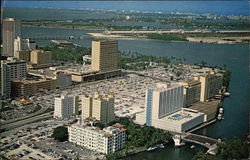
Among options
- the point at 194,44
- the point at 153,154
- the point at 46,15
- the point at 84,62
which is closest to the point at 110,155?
the point at 153,154

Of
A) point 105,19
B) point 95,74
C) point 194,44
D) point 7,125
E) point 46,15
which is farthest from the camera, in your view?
point 105,19

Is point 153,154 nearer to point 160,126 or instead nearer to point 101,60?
point 160,126

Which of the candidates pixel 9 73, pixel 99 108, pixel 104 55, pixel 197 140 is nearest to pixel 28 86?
pixel 9 73

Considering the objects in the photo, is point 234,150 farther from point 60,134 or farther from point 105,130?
point 60,134

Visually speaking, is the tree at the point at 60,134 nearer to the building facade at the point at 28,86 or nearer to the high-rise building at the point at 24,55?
the building facade at the point at 28,86

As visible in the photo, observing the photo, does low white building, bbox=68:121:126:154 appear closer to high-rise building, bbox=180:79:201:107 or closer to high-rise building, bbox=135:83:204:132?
high-rise building, bbox=135:83:204:132

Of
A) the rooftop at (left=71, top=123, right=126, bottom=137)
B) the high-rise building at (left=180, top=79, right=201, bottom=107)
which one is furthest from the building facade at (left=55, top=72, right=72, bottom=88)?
the rooftop at (left=71, top=123, right=126, bottom=137)
